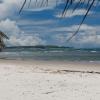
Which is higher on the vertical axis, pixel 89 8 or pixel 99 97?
pixel 89 8

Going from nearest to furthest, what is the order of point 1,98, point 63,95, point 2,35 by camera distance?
point 1,98 → point 63,95 → point 2,35

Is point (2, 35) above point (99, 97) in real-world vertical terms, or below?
below

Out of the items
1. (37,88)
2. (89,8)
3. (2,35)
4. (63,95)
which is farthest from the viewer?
(2,35)

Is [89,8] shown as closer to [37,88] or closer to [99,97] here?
[99,97]

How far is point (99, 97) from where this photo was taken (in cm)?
922

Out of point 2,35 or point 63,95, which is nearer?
point 63,95

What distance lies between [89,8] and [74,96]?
8.38 metres

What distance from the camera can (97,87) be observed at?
1093 cm

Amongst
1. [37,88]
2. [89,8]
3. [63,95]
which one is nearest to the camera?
[89,8]

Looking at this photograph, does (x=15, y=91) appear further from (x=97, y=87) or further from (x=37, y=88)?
(x=97, y=87)

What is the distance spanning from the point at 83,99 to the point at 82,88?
183 cm

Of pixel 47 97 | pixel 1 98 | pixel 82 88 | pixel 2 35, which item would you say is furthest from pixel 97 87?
pixel 2 35

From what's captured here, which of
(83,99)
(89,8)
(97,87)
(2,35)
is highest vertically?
(89,8)

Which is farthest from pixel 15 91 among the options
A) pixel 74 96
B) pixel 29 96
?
pixel 74 96
